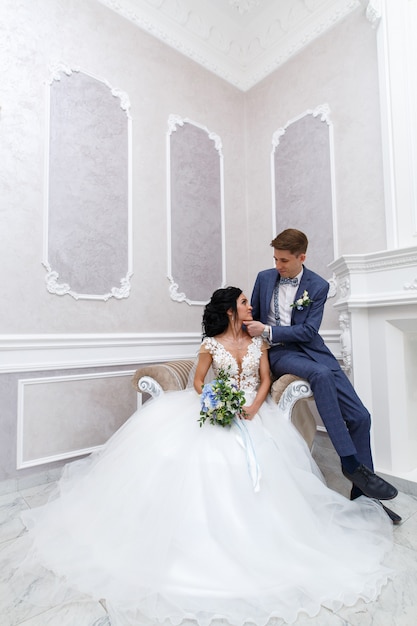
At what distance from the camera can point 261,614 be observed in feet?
4.66

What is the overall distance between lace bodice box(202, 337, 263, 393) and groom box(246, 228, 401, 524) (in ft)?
0.61

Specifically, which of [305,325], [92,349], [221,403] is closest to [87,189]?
[92,349]

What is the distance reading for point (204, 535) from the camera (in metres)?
1.62

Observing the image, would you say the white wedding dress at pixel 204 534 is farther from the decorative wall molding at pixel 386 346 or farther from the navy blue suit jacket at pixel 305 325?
the decorative wall molding at pixel 386 346

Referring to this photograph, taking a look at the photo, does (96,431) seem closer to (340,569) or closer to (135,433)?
(135,433)

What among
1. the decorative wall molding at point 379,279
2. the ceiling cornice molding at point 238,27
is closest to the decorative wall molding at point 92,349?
the decorative wall molding at point 379,279

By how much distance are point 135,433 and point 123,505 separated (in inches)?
15.9

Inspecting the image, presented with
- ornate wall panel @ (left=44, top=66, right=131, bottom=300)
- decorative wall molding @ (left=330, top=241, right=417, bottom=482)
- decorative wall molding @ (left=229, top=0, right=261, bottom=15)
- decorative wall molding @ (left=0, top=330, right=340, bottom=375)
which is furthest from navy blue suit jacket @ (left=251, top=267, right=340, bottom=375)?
decorative wall molding @ (left=229, top=0, right=261, bottom=15)

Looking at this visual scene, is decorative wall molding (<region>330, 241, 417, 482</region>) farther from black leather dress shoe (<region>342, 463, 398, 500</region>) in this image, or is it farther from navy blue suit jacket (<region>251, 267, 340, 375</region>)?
black leather dress shoe (<region>342, 463, 398, 500</region>)

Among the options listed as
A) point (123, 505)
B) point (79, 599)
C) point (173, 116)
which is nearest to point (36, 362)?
point (123, 505)

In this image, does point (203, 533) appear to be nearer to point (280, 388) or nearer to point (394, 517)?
point (280, 388)

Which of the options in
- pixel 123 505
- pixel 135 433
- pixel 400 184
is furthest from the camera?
pixel 400 184

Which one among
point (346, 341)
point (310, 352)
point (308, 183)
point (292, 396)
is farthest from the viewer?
point (308, 183)

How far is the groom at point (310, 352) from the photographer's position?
219cm
